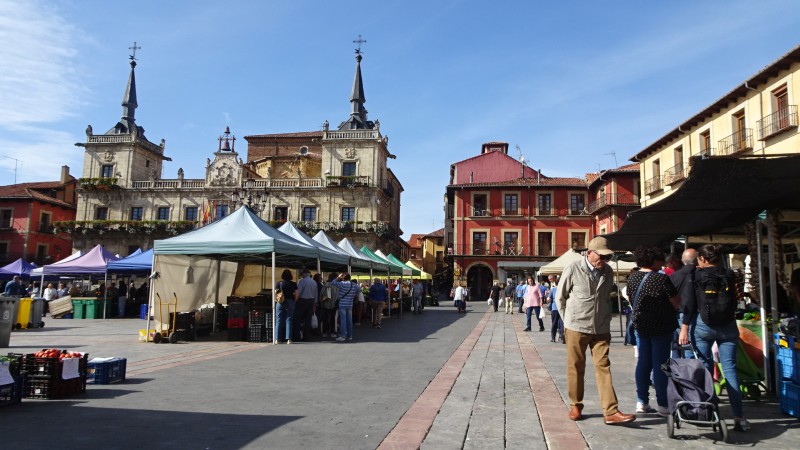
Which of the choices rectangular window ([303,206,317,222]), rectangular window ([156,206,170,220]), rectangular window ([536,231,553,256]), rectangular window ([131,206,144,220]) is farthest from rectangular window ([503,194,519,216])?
rectangular window ([131,206,144,220])

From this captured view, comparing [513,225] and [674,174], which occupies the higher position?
[674,174]

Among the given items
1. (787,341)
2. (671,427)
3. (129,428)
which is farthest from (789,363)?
(129,428)

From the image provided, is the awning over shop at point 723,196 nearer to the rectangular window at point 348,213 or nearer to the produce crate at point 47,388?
the produce crate at point 47,388

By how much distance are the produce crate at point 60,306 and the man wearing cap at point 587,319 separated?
21.1 m

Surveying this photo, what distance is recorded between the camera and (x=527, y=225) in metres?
45.9

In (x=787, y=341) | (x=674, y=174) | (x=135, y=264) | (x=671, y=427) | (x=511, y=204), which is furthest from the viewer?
(x=511, y=204)

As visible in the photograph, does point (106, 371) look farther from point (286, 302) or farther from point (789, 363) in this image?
point (789, 363)

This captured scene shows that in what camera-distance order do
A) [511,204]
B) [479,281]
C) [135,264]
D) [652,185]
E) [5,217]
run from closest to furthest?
[135,264], [652,185], [511,204], [479,281], [5,217]

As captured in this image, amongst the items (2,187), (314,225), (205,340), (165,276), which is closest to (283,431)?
(205,340)

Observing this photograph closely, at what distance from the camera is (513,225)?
46062 mm

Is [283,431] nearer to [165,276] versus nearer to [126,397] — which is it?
[126,397]

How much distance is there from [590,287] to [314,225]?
4101cm

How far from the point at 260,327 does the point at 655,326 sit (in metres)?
8.98

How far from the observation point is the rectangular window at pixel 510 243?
45.4m
